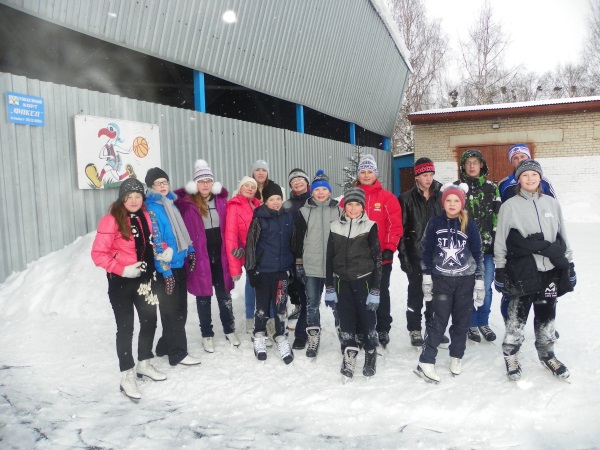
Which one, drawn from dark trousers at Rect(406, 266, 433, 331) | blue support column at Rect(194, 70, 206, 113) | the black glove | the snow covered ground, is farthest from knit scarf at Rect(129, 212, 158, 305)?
blue support column at Rect(194, 70, 206, 113)

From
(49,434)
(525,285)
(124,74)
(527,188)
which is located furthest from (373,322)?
(124,74)

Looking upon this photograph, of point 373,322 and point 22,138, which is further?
point 22,138

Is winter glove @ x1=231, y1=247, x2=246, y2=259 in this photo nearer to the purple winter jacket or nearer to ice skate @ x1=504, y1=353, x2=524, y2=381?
the purple winter jacket

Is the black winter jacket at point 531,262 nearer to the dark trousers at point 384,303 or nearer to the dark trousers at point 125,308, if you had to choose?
the dark trousers at point 384,303

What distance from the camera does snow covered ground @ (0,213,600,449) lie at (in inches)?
118

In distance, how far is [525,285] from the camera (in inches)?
144

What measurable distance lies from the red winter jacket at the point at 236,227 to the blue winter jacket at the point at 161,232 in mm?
532

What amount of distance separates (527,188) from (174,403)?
129 inches

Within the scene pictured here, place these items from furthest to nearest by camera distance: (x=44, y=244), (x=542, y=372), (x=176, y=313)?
(x=44, y=244)
(x=176, y=313)
(x=542, y=372)

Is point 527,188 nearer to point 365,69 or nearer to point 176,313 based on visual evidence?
point 176,313

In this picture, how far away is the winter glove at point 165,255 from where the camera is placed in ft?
12.8

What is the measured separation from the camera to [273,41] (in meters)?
10.7

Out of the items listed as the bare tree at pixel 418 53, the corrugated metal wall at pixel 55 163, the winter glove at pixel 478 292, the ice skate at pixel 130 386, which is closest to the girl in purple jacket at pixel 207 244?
the ice skate at pixel 130 386

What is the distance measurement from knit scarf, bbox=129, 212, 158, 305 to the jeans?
10.3 ft
